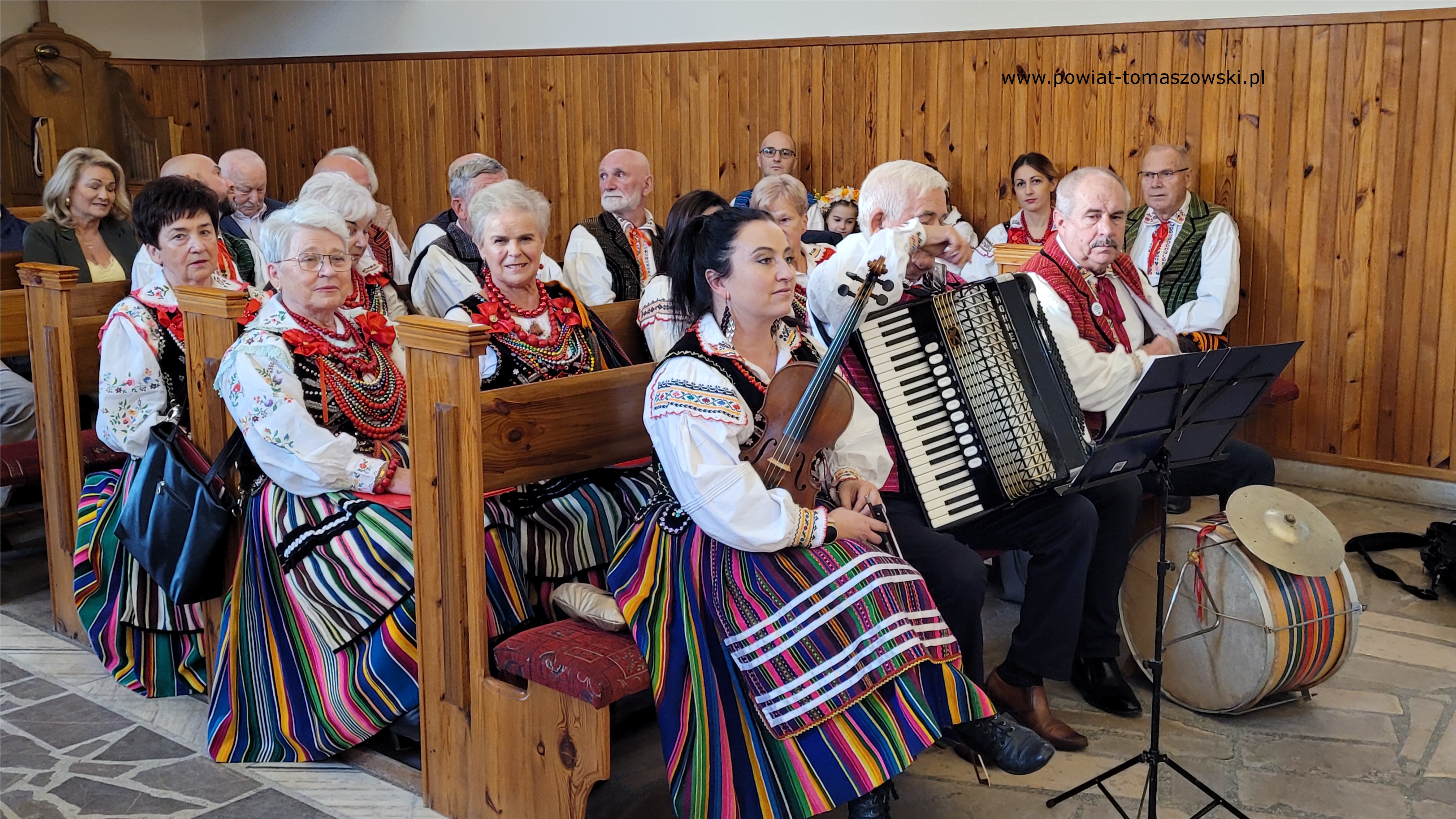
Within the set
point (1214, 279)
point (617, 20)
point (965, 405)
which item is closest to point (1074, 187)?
point (965, 405)

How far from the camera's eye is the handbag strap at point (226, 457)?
9.32ft

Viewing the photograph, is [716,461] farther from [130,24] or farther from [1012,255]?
[130,24]

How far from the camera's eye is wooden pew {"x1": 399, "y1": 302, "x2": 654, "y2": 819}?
2416mm

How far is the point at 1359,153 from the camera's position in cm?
495

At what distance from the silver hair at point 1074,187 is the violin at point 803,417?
3.10 feet

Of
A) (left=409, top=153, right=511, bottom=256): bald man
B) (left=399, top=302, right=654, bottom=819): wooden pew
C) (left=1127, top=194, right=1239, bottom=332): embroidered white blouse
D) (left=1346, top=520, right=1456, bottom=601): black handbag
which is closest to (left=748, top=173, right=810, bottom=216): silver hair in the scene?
(left=409, top=153, right=511, bottom=256): bald man

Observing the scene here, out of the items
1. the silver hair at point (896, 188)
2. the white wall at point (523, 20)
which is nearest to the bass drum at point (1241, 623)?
the silver hair at point (896, 188)

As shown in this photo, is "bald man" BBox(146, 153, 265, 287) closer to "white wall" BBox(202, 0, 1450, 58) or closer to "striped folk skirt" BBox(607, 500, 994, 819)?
"striped folk skirt" BBox(607, 500, 994, 819)

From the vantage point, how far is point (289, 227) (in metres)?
2.86

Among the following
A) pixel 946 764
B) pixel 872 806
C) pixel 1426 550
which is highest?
pixel 1426 550

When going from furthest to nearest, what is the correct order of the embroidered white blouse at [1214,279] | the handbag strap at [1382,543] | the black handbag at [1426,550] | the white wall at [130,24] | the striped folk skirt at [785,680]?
the white wall at [130,24]
the embroidered white blouse at [1214,279]
the handbag strap at [1382,543]
the black handbag at [1426,550]
the striped folk skirt at [785,680]

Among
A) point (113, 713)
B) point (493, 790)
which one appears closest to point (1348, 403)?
point (493, 790)

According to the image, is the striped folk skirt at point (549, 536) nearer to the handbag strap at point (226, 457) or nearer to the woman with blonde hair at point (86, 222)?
the handbag strap at point (226, 457)

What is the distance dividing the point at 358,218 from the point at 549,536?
1342 mm
